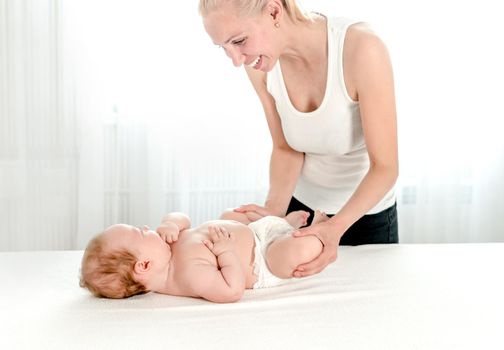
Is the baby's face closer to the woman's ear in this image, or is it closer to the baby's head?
the baby's head

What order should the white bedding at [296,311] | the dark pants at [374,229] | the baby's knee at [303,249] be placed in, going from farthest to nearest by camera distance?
the dark pants at [374,229] → the baby's knee at [303,249] → the white bedding at [296,311]

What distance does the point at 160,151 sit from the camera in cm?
358

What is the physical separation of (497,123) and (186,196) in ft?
5.35

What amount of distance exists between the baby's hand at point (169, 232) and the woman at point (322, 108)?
0.89 ft

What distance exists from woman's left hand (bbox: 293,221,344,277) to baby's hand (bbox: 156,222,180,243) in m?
0.34

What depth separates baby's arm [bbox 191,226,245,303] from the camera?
190 cm

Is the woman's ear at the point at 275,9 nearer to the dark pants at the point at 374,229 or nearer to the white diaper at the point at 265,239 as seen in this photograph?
the white diaper at the point at 265,239

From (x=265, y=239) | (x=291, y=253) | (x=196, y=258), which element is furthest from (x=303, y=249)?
(x=196, y=258)

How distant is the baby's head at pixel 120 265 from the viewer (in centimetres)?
191

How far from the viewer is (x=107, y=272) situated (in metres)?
1.91

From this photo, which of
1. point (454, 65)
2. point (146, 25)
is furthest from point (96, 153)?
point (454, 65)

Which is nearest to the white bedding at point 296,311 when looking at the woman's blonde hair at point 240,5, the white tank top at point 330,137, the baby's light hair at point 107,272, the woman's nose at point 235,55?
the baby's light hair at point 107,272

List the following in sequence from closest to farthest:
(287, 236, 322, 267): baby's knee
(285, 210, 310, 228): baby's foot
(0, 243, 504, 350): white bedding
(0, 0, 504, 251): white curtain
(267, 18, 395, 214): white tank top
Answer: (0, 243, 504, 350): white bedding → (287, 236, 322, 267): baby's knee → (267, 18, 395, 214): white tank top → (285, 210, 310, 228): baby's foot → (0, 0, 504, 251): white curtain

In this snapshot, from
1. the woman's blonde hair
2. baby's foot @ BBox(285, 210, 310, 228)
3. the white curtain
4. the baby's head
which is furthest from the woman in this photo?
the white curtain
